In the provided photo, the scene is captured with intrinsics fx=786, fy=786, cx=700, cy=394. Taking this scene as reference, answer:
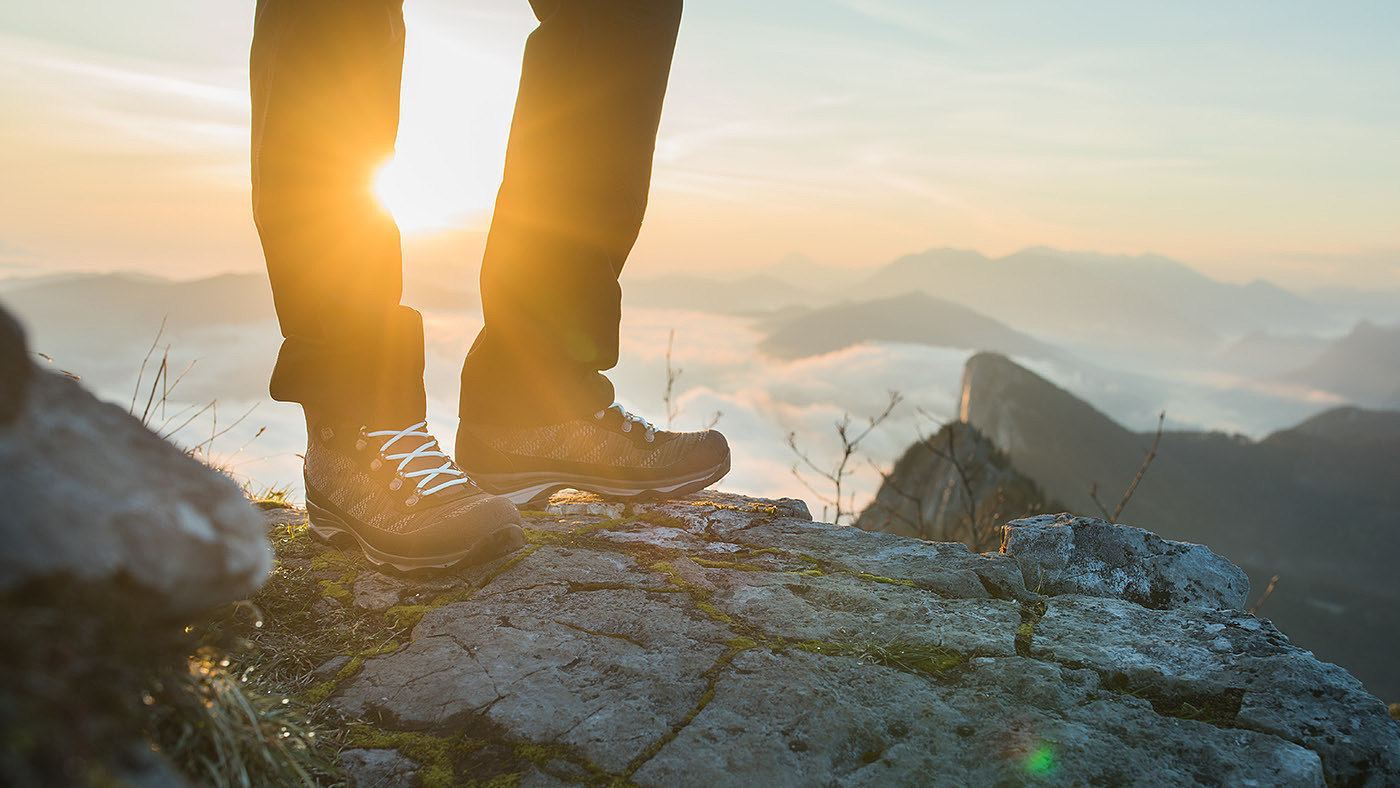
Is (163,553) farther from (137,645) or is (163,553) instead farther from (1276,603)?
(1276,603)

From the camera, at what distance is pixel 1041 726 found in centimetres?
159

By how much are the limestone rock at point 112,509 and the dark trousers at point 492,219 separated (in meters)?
1.31

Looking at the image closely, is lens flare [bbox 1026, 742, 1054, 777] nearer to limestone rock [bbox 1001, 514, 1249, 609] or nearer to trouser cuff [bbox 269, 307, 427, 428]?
limestone rock [bbox 1001, 514, 1249, 609]

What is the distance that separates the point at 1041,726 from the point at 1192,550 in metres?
1.30

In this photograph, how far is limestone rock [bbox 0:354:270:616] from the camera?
2.33ft

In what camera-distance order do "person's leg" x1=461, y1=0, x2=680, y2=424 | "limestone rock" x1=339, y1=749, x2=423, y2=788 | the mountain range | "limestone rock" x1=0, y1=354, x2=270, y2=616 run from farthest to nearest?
1. the mountain range
2. "person's leg" x1=461, y1=0, x2=680, y2=424
3. "limestone rock" x1=339, y1=749, x2=423, y2=788
4. "limestone rock" x1=0, y1=354, x2=270, y2=616

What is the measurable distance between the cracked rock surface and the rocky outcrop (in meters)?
0.77

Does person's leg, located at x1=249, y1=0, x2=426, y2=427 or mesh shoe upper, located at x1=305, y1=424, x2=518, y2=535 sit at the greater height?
person's leg, located at x1=249, y1=0, x2=426, y2=427

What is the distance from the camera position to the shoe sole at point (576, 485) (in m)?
3.00

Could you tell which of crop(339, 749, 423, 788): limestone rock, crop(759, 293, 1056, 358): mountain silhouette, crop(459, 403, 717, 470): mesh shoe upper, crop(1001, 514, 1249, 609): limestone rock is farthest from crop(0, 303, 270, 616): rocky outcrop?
crop(759, 293, 1056, 358): mountain silhouette

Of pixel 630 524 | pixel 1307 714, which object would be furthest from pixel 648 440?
pixel 1307 714

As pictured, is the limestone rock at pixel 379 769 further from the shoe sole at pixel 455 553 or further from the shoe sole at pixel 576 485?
the shoe sole at pixel 576 485

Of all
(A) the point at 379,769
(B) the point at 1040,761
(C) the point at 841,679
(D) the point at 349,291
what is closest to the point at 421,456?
(D) the point at 349,291

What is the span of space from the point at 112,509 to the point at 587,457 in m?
2.22
